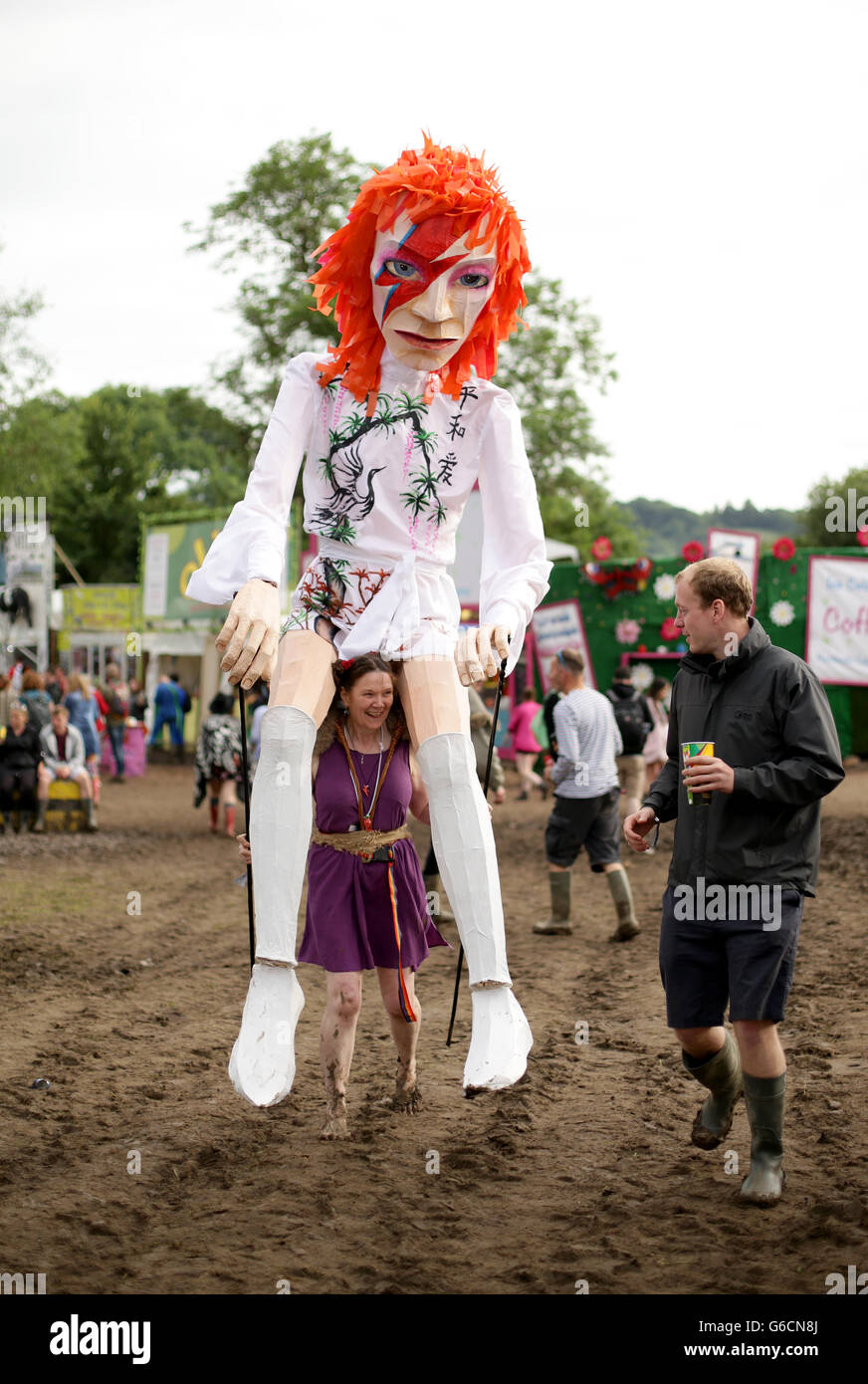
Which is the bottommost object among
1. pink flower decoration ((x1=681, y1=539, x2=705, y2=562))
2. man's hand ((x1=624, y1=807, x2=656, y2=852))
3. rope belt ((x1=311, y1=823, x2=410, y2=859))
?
rope belt ((x1=311, y1=823, x2=410, y2=859))

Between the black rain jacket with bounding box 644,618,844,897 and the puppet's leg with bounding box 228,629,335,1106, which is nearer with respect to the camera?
the puppet's leg with bounding box 228,629,335,1106

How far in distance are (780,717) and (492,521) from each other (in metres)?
1.01

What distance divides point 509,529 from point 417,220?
32.5 inches

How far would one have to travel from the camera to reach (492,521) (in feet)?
11.9

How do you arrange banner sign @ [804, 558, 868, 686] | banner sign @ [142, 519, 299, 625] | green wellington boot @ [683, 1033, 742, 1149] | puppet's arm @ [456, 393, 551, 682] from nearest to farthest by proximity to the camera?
puppet's arm @ [456, 393, 551, 682], green wellington boot @ [683, 1033, 742, 1149], banner sign @ [804, 558, 868, 686], banner sign @ [142, 519, 299, 625]

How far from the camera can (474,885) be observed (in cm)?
325

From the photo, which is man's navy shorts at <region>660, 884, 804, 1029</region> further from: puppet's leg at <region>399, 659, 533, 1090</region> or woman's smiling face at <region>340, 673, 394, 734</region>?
woman's smiling face at <region>340, 673, 394, 734</region>

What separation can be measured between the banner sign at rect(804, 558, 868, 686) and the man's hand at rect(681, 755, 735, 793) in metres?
13.8

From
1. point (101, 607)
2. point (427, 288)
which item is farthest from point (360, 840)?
point (101, 607)

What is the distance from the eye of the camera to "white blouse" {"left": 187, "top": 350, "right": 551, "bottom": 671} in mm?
3455

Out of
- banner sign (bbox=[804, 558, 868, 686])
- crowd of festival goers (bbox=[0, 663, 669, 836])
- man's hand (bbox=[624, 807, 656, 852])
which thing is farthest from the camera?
banner sign (bbox=[804, 558, 868, 686])

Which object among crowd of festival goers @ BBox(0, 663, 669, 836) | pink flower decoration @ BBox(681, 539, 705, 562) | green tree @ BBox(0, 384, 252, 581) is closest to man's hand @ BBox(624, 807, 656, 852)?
crowd of festival goers @ BBox(0, 663, 669, 836)
